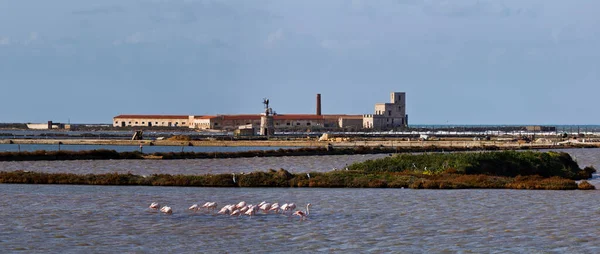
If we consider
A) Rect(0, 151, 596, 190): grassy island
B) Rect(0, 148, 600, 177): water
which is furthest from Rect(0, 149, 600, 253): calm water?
Rect(0, 148, 600, 177): water

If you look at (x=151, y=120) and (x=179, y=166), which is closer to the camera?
(x=179, y=166)

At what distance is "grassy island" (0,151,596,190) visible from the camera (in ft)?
105

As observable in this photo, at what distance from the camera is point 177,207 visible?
24.9 m

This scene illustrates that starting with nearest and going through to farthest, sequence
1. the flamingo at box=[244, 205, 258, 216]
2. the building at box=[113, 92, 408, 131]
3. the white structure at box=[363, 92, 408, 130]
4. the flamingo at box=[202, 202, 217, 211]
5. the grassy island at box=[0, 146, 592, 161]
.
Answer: the flamingo at box=[244, 205, 258, 216] → the flamingo at box=[202, 202, 217, 211] → the grassy island at box=[0, 146, 592, 161] → the white structure at box=[363, 92, 408, 130] → the building at box=[113, 92, 408, 131]

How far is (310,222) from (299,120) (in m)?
142

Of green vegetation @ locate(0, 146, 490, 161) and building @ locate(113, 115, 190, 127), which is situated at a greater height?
building @ locate(113, 115, 190, 127)

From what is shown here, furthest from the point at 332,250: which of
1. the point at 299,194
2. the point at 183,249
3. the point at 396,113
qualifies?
the point at 396,113

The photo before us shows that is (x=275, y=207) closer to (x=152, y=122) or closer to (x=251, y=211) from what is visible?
(x=251, y=211)

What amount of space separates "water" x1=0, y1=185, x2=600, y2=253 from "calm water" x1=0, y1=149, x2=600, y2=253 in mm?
23

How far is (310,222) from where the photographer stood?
72.1 feet

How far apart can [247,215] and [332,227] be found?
285 cm

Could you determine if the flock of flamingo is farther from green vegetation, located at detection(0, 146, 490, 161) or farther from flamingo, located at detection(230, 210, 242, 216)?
green vegetation, located at detection(0, 146, 490, 161)

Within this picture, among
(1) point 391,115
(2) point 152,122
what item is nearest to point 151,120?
(2) point 152,122

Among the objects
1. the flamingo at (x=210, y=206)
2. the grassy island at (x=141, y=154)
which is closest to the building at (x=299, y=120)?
the grassy island at (x=141, y=154)
